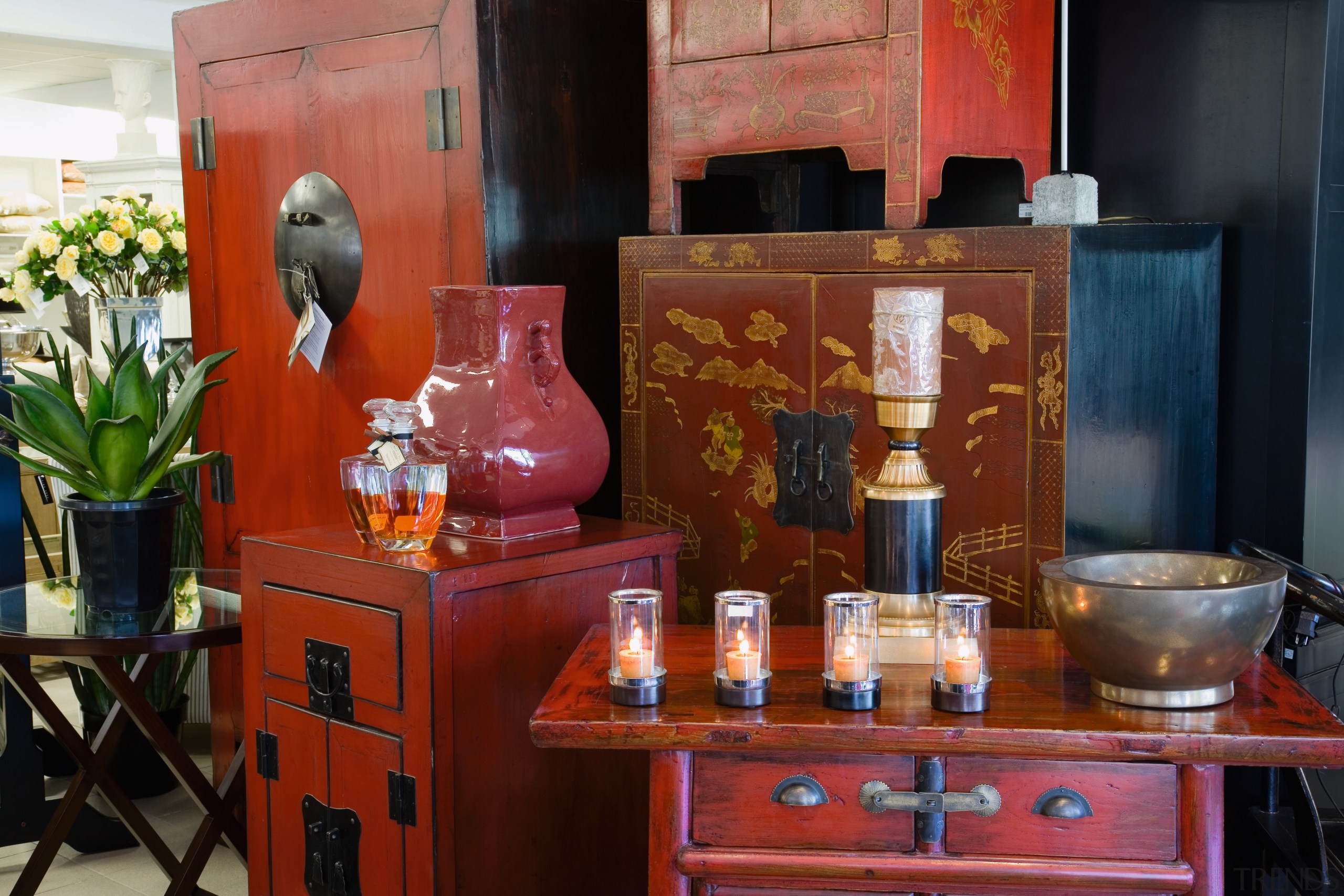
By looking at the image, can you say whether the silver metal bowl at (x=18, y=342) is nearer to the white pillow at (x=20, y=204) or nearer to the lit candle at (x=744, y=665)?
the white pillow at (x=20, y=204)

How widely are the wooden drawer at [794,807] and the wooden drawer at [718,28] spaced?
1.30m

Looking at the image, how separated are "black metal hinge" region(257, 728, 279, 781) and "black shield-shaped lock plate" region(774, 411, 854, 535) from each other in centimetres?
93

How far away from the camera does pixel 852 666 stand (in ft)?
5.30

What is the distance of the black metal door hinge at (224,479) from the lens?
3.16 metres

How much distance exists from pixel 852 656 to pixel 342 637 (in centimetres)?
85

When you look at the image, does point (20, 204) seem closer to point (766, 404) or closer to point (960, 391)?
point (766, 404)

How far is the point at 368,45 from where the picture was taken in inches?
107

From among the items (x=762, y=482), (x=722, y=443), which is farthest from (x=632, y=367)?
(x=762, y=482)

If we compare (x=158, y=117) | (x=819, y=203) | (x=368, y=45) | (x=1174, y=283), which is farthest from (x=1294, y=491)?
(x=158, y=117)

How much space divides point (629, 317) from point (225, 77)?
3.94ft

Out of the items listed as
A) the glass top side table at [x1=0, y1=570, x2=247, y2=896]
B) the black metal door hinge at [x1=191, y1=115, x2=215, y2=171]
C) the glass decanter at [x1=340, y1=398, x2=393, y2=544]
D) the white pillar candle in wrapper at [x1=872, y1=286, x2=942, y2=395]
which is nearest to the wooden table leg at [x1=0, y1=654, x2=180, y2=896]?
the glass top side table at [x1=0, y1=570, x2=247, y2=896]

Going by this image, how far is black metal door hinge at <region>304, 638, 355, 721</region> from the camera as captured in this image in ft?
6.78

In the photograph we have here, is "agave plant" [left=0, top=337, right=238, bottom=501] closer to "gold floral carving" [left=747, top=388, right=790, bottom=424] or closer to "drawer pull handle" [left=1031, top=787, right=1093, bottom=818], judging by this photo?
"gold floral carving" [left=747, top=388, right=790, bottom=424]

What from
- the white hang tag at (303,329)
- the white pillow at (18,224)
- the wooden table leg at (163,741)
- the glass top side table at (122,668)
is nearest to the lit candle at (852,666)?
the glass top side table at (122,668)
